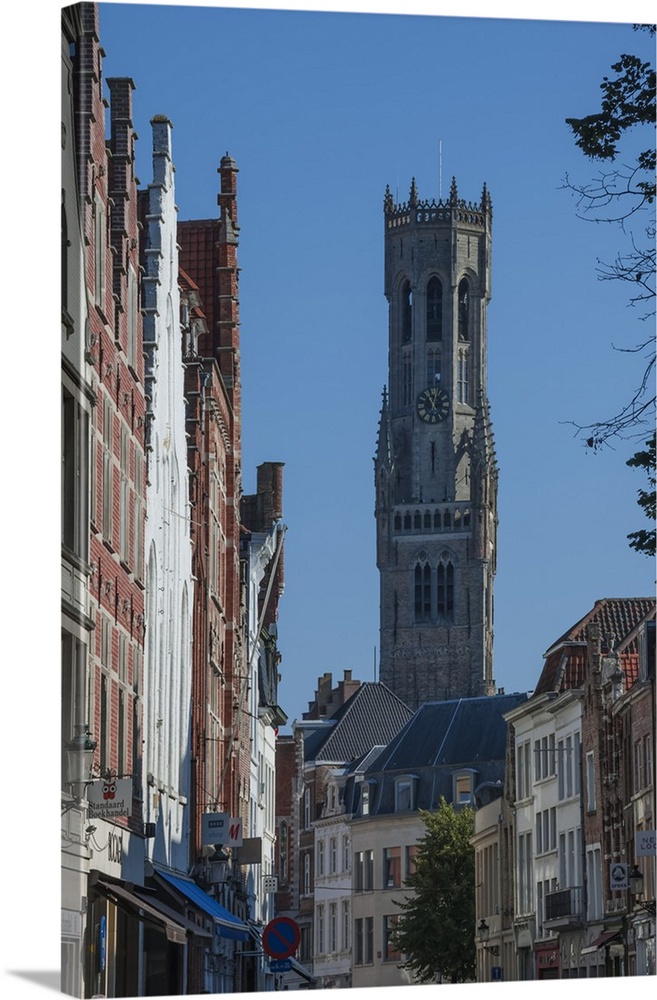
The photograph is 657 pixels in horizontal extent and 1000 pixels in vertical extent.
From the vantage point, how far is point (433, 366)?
13312 cm

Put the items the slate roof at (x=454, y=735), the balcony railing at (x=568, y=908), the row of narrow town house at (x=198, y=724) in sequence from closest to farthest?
the row of narrow town house at (x=198, y=724) < the balcony railing at (x=568, y=908) < the slate roof at (x=454, y=735)

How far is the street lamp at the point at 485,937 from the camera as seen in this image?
30.8 meters

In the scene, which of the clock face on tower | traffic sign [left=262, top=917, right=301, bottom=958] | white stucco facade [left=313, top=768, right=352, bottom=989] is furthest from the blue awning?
the clock face on tower

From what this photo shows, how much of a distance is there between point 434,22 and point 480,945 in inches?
574

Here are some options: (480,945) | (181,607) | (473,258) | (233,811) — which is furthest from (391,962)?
(473,258)

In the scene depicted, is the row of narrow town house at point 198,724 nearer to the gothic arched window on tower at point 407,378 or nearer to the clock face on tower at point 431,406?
the gothic arched window on tower at point 407,378

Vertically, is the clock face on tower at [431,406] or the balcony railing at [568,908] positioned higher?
the clock face on tower at [431,406]

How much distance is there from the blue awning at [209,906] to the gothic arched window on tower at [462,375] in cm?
8196

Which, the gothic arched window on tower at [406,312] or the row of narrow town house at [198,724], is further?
the gothic arched window on tower at [406,312]

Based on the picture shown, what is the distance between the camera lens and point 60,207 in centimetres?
2381

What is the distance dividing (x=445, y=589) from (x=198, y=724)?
10678 centimetres

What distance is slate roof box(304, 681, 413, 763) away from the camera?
79000 mm

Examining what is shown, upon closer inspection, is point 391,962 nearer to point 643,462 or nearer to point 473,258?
point 643,462

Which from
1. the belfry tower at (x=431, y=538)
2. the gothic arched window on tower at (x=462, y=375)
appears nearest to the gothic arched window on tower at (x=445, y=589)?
the belfry tower at (x=431, y=538)
